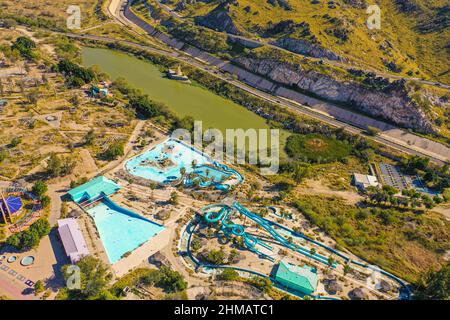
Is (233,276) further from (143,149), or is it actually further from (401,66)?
(401,66)

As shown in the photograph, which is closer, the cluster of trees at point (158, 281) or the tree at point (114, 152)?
the cluster of trees at point (158, 281)

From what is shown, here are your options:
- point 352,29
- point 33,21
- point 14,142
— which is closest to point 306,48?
point 352,29

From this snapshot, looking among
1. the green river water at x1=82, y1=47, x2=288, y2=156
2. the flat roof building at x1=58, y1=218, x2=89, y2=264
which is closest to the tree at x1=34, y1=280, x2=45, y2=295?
the flat roof building at x1=58, y1=218, x2=89, y2=264

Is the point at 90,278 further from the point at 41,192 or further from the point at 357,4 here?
the point at 357,4

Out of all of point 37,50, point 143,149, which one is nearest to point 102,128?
point 143,149

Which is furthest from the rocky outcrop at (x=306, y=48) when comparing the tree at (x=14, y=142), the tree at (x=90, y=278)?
the tree at (x=90, y=278)

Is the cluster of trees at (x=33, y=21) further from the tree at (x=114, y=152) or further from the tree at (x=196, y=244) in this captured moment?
the tree at (x=196, y=244)
